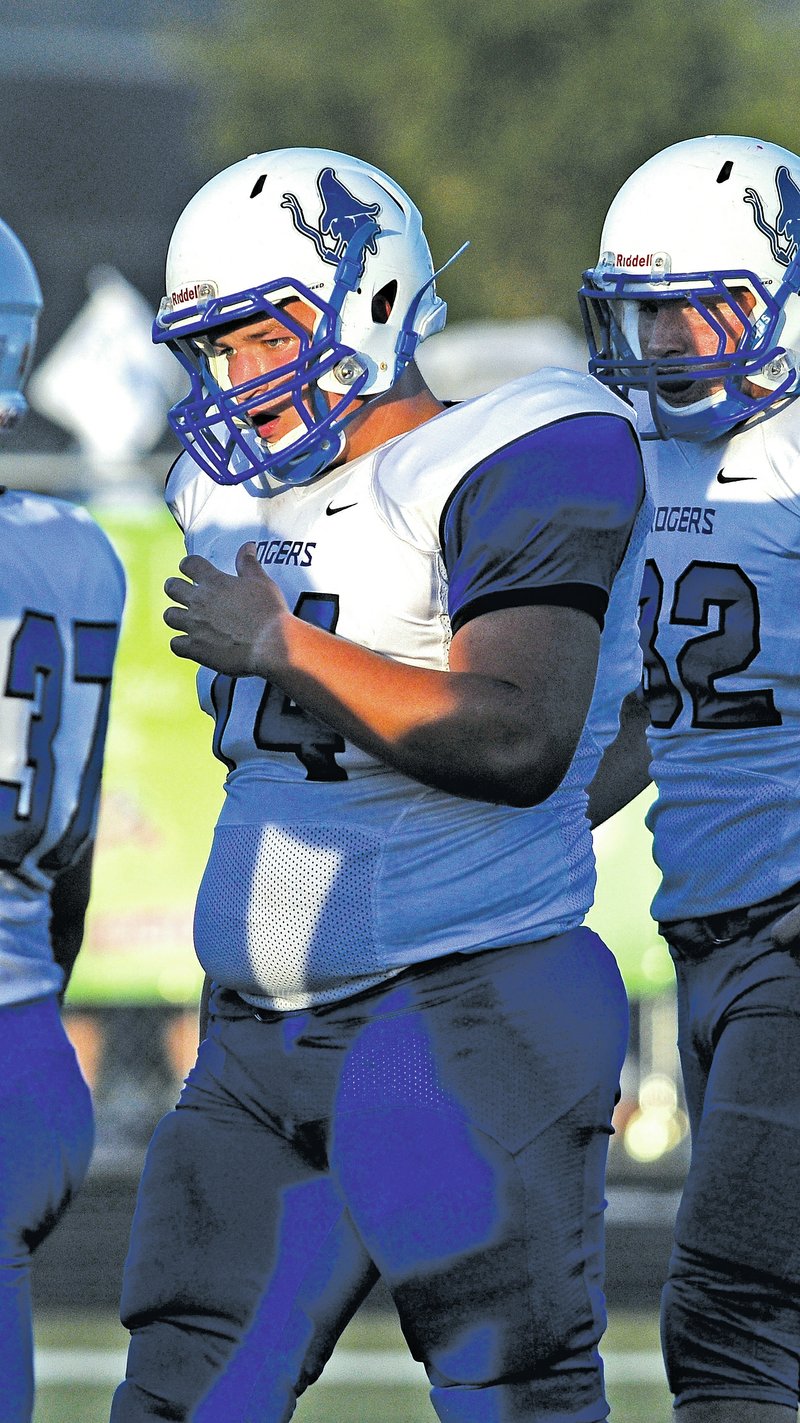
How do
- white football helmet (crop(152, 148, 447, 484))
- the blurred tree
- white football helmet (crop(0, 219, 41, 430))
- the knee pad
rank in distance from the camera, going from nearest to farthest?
white football helmet (crop(152, 148, 447, 484)) < the knee pad < white football helmet (crop(0, 219, 41, 430)) < the blurred tree

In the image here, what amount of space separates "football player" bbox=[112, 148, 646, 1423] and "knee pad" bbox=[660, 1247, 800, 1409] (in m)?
0.70

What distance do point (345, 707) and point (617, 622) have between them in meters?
0.42

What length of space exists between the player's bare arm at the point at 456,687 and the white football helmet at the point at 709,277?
1084 millimetres

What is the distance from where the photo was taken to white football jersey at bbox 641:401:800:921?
346 centimetres

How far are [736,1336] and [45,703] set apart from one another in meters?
1.27

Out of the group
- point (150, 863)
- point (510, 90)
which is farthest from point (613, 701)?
point (510, 90)

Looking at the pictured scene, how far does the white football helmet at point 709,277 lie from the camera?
11.5 feet

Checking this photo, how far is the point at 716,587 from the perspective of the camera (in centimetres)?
350

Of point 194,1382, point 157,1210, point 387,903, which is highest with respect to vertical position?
point 387,903

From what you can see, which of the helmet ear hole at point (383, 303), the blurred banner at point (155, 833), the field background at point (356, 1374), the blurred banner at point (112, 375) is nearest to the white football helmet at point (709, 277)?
the helmet ear hole at point (383, 303)

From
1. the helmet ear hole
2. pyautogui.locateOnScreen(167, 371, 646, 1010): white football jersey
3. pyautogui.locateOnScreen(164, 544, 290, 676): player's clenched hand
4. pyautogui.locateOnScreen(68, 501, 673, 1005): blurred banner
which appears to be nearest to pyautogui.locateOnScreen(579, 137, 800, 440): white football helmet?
the helmet ear hole

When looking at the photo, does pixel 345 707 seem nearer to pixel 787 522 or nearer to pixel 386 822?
pixel 386 822

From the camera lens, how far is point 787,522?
348cm

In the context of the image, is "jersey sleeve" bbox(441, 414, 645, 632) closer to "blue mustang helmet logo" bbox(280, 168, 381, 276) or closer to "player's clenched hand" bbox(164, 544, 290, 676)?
"player's clenched hand" bbox(164, 544, 290, 676)
